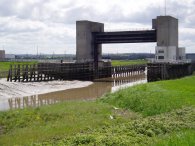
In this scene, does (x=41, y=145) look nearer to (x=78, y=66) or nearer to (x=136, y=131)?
(x=136, y=131)

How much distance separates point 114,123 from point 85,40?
6543cm

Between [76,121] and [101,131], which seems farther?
[76,121]

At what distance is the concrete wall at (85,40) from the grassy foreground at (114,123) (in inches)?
2187

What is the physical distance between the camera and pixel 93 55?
84.9 metres

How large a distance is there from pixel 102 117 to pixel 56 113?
279cm

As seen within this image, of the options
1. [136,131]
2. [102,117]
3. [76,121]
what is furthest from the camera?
[102,117]

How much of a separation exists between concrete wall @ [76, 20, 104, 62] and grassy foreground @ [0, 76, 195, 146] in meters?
55.5

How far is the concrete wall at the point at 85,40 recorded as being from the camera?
270ft

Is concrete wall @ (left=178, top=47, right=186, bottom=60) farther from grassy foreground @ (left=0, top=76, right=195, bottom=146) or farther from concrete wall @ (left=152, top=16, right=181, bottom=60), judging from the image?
grassy foreground @ (left=0, top=76, right=195, bottom=146)

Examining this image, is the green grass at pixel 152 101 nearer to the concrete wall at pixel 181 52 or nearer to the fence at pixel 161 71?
the fence at pixel 161 71

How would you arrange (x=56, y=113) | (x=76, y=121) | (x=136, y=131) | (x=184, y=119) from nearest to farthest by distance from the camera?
1. (x=136, y=131)
2. (x=184, y=119)
3. (x=76, y=121)
4. (x=56, y=113)

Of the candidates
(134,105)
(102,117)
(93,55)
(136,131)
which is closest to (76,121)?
(102,117)

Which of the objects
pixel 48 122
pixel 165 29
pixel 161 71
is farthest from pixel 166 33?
pixel 48 122

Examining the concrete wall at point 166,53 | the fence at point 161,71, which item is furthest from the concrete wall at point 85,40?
the fence at point 161,71
